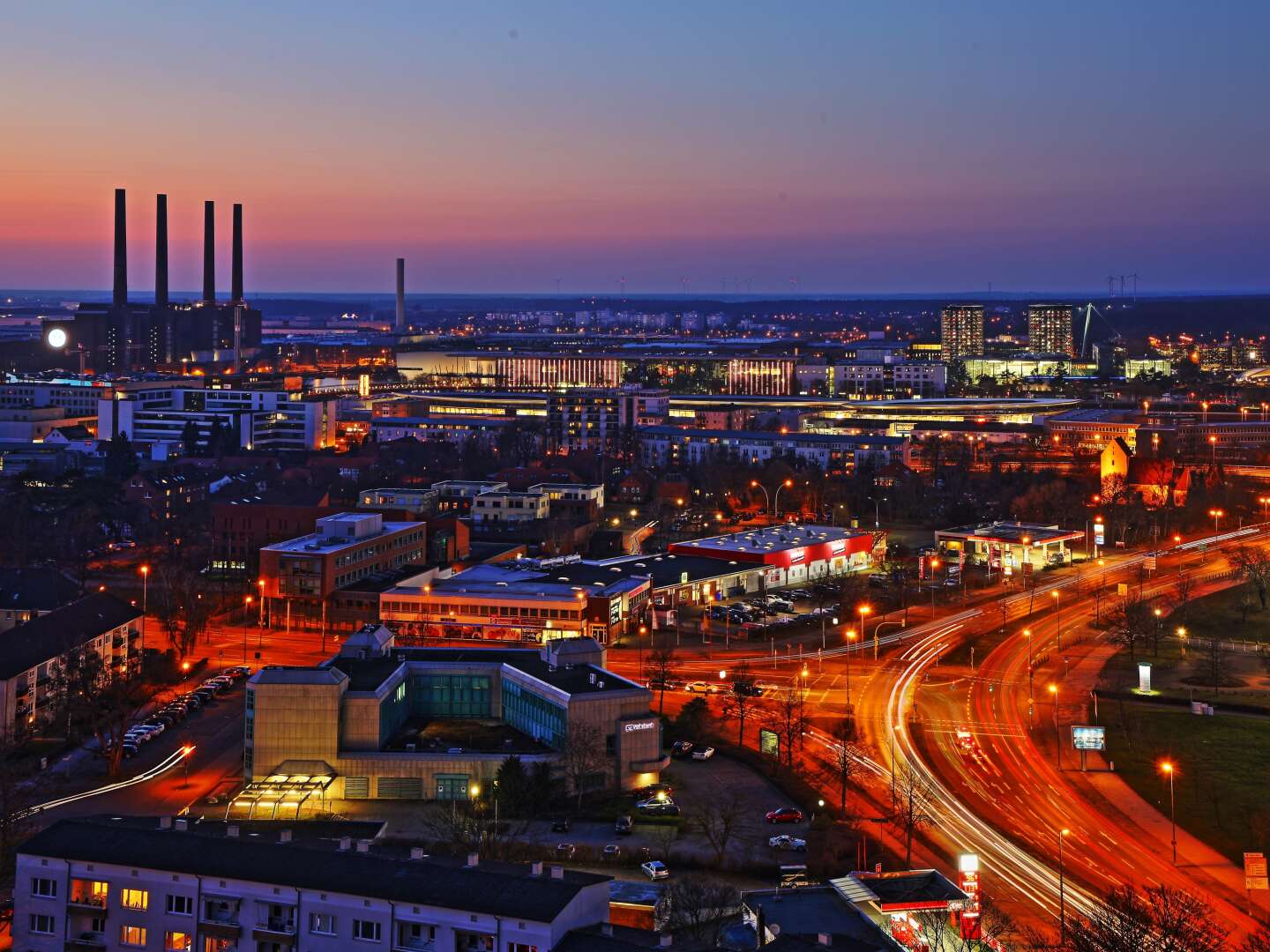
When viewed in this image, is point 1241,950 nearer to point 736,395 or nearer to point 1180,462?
point 1180,462

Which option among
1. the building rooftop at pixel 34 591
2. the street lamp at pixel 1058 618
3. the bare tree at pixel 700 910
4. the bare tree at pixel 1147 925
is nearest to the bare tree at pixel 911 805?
the bare tree at pixel 1147 925

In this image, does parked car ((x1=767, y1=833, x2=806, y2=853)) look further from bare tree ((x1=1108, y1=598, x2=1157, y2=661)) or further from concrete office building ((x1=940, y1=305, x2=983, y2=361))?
concrete office building ((x1=940, y1=305, x2=983, y2=361))

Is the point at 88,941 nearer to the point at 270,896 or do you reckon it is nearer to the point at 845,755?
the point at 270,896

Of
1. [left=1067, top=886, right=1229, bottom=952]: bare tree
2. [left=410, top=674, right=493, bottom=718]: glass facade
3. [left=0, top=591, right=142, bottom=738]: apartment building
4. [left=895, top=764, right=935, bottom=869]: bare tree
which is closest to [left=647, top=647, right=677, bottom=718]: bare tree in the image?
[left=410, top=674, right=493, bottom=718]: glass facade

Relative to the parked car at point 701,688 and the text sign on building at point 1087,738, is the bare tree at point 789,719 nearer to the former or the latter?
the parked car at point 701,688

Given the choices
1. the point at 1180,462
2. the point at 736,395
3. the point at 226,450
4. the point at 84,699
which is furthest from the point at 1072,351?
the point at 84,699

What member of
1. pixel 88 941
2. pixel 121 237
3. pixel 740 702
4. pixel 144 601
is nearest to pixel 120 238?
pixel 121 237
